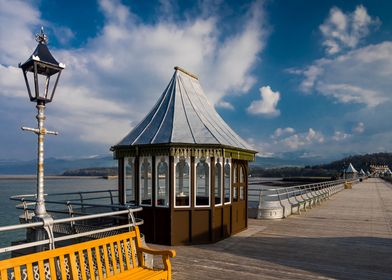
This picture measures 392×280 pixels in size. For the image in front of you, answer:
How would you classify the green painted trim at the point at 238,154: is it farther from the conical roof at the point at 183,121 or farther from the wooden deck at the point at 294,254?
the wooden deck at the point at 294,254

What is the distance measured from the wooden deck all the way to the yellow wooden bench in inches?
52.2

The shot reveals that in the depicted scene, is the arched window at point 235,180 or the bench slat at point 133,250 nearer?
the bench slat at point 133,250

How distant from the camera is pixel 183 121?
32.9 feet

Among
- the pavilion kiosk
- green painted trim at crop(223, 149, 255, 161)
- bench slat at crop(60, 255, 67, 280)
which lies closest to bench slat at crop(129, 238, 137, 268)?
bench slat at crop(60, 255, 67, 280)

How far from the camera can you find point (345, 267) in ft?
23.3

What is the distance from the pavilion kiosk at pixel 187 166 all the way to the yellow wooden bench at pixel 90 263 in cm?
330

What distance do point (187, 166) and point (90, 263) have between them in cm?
575

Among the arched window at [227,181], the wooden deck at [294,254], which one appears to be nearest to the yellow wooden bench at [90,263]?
the wooden deck at [294,254]

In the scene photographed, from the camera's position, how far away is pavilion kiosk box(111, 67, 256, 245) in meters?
9.03

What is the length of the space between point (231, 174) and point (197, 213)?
1710 mm

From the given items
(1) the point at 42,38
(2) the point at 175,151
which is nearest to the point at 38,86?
(1) the point at 42,38

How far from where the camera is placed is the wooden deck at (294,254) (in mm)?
6641

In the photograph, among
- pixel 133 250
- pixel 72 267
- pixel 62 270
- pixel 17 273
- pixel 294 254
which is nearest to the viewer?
pixel 17 273

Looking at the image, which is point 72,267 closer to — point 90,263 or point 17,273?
point 90,263
